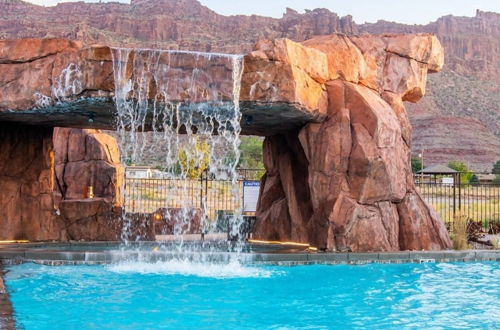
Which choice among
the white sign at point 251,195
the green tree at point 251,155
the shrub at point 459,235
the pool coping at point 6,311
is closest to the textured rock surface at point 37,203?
the white sign at point 251,195

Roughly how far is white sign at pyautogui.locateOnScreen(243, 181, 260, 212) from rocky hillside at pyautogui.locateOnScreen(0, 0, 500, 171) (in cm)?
6527

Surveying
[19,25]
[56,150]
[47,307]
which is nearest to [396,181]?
[47,307]

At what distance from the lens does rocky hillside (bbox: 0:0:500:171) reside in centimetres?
8575

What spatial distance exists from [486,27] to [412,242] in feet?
528

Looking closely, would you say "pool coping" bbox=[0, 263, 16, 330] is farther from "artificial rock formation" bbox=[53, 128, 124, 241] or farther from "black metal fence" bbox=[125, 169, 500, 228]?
"artificial rock formation" bbox=[53, 128, 124, 241]

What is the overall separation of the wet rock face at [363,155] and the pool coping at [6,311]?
5.73 m

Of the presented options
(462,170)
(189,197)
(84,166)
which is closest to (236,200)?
(189,197)

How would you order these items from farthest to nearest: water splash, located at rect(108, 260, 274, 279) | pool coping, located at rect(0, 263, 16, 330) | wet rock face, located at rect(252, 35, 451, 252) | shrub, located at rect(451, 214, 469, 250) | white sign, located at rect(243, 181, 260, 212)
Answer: white sign, located at rect(243, 181, 260, 212)
shrub, located at rect(451, 214, 469, 250)
wet rock face, located at rect(252, 35, 451, 252)
water splash, located at rect(108, 260, 274, 279)
pool coping, located at rect(0, 263, 16, 330)

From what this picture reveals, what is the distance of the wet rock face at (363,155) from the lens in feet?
37.6

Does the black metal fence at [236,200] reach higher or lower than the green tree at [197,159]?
lower

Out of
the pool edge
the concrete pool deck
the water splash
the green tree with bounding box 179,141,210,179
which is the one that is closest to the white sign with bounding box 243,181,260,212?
the concrete pool deck

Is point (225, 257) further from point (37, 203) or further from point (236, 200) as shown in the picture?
point (236, 200)

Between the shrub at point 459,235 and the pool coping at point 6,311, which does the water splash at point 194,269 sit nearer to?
the pool coping at point 6,311

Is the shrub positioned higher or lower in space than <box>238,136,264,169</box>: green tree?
lower
